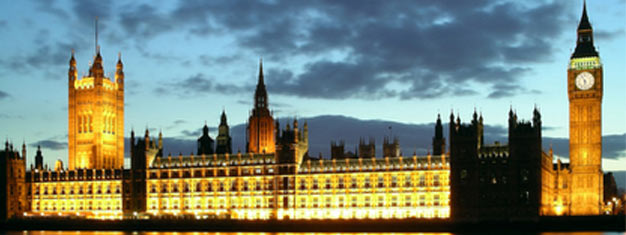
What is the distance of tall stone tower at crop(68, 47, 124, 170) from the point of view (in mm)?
Answer: 162250

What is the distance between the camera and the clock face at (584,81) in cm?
13012

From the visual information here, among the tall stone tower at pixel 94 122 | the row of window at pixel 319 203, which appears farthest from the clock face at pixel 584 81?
the tall stone tower at pixel 94 122

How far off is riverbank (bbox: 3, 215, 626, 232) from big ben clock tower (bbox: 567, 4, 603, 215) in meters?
13.7

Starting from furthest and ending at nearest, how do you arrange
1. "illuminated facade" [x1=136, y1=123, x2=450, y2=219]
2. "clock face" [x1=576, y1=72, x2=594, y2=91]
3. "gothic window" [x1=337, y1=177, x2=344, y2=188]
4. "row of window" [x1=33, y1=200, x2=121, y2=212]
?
"row of window" [x1=33, y1=200, x2=121, y2=212], "gothic window" [x1=337, y1=177, x2=344, y2=188], "clock face" [x1=576, y1=72, x2=594, y2=91], "illuminated facade" [x1=136, y1=123, x2=450, y2=219]

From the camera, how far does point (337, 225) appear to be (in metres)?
126

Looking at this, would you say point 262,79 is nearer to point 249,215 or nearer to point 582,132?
point 249,215

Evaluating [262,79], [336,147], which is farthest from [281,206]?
[262,79]

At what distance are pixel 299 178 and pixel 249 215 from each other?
1053 cm

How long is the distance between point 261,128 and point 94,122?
32.8 metres

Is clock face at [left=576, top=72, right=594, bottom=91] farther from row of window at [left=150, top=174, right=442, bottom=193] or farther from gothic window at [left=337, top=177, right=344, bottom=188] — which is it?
gothic window at [left=337, top=177, right=344, bottom=188]

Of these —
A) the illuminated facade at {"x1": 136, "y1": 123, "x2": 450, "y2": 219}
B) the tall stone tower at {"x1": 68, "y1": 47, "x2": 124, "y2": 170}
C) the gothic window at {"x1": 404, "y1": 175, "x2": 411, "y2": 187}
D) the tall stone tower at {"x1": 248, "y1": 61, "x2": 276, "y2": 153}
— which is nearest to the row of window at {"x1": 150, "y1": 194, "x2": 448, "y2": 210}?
the illuminated facade at {"x1": 136, "y1": 123, "x2": 450, "y2": 219}

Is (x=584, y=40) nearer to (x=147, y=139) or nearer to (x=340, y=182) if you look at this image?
(x=340, y=182)

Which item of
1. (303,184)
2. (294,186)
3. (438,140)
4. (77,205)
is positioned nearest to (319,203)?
(303,184)

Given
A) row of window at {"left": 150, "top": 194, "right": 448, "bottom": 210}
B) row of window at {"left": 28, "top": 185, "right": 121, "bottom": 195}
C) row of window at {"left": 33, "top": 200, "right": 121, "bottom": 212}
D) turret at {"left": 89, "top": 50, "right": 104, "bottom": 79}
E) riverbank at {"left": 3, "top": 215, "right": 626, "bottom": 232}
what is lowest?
riverbank at {"left": 3, "top": 215, "right": 626, "bottom": 232}
